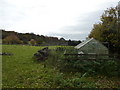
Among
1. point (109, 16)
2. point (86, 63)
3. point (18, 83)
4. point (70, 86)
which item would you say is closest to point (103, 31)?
point (109, 16)

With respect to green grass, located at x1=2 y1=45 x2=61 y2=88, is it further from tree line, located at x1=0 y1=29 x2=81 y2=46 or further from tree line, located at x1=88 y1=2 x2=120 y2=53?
tree line, located at x1=0 y1=29 x2=81 y2=46

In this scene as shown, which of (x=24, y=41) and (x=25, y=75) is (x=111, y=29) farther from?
(x=24, y=41)

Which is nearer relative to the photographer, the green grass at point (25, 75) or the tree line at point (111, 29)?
the green grass at point (25, 75)

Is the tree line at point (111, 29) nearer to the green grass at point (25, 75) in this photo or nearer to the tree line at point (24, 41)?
the green grass at point (25, 75)

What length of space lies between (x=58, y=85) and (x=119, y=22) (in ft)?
36.2

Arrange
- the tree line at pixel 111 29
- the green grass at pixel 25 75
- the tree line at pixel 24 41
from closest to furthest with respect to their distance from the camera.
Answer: the green grass at pixel 25 75 → the tree line at pixel 111 29 → the tree line at pixel 24 41

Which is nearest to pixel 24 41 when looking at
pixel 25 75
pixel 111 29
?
pixel 111 29

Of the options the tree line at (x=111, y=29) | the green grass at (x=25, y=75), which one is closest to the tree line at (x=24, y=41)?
the tree line at (x=111, y=29)

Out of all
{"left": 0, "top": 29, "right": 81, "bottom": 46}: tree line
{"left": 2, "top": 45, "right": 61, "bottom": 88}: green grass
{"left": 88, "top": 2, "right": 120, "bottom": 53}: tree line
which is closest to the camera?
{"left": 2, "top": 45, "right": 61, "bottom": 88}: green grass

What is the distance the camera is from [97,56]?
7.51m

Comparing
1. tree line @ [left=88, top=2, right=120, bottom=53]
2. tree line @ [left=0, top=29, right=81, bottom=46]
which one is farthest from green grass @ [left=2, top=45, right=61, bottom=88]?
tree line @ [left=0, top=29, right=81, bottom=46]

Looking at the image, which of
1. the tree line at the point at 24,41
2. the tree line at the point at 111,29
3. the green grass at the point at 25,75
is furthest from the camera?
the tree line at the point at 24,41

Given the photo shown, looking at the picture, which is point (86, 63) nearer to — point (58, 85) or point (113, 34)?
point (58, 85)

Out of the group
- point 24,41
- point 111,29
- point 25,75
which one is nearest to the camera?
point 25,75
